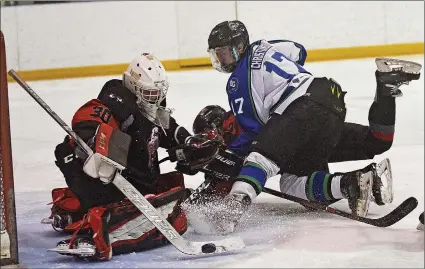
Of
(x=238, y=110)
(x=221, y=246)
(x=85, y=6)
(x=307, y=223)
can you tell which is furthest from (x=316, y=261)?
(x=85, y=6)

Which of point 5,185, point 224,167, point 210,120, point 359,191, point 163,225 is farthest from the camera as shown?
point 210,120

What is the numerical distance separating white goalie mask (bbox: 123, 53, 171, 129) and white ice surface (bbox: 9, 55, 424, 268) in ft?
1.60

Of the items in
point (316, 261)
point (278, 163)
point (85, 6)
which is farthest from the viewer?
point (85, 6)

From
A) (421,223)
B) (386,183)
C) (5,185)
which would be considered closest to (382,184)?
(386,183)

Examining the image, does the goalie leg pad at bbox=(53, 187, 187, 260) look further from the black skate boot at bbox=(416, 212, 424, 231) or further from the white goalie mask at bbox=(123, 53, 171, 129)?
the black skate boot at bbox=(416, 212, 424, 231)

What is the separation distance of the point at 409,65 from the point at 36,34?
4991mm

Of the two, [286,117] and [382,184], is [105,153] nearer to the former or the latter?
[286,117]

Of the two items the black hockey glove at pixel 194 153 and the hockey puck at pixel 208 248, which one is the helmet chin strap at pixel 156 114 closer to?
the black hockey glove at pixel 194 153

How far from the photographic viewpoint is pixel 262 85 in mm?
3445

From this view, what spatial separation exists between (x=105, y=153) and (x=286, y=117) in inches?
30.5

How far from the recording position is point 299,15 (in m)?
8.27

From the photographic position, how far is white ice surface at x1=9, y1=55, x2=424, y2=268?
2953 mm

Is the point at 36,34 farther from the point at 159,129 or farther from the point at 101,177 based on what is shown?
the point at 101,177

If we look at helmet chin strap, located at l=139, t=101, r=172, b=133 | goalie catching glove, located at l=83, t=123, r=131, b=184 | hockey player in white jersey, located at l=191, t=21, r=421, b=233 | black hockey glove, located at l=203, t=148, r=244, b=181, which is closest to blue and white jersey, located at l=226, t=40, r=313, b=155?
hockey player in white jersey, located at l=191, t=21, r=421, b=233
